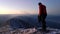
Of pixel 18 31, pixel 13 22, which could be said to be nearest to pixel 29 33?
pixel 18 31

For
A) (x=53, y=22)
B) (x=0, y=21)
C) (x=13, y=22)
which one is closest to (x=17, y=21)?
(x=13, y=22)

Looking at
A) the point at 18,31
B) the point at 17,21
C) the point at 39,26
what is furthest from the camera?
the point at 17,21

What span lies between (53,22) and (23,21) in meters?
1.39

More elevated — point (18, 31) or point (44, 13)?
point (44, 13)

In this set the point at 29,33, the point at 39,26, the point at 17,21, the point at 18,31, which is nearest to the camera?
the point at 29,33

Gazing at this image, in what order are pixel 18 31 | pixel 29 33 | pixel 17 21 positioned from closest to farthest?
1. pixel 29 33
2. pixel 18 31
3. pixel 17 21

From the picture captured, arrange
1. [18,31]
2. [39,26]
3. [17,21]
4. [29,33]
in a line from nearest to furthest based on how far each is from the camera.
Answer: [29,33]
[18,31]
[39,26]
[17,21]

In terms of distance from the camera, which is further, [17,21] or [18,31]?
[17,21]

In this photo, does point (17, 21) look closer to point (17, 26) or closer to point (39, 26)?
point (17, 26)

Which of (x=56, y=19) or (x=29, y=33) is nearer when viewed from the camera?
(x=29, y=33)

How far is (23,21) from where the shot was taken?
808 centimetres

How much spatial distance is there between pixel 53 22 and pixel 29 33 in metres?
2.21

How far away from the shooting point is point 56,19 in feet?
27.1

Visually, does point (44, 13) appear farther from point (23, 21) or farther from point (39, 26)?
point (23, 21)
